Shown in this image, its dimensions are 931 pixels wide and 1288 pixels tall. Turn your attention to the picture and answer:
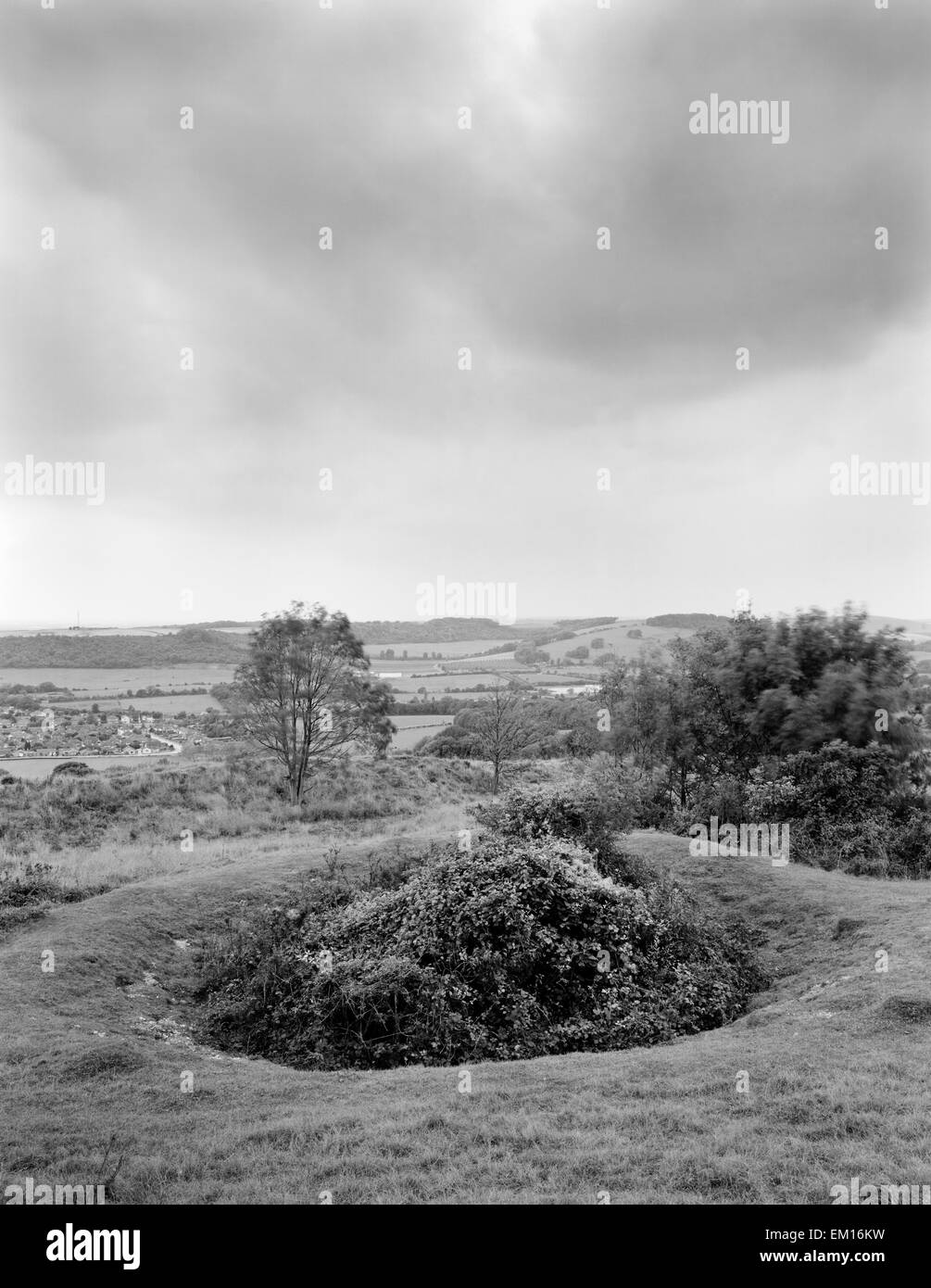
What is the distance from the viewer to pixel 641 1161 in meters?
4.14

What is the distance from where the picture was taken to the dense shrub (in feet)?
23.1

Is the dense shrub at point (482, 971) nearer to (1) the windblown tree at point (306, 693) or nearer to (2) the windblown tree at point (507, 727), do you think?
(1) the windblown tree at point (306, 693)

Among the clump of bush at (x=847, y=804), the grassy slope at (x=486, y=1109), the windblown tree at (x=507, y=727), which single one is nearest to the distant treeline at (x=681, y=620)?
the windblown tree at (x=507, y=727)

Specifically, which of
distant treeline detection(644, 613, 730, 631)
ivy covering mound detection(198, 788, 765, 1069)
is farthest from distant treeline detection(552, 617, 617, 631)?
ivy covering mound detection(198, 788, 765, 1069)

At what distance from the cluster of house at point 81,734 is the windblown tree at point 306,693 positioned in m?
7.25

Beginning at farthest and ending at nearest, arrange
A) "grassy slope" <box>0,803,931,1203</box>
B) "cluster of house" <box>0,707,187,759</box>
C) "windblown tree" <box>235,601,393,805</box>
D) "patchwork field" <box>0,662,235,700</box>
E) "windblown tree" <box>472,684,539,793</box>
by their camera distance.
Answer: "patchwork field" <box>0,662,235,700</box> → "windblown tree" <box>472,684,539,793</box> → "cluster of house" <box>0,707,187,759</box> → "windblown tree" <box>235,601,393,805</box> → "grassy slope" <box>0,803,931,1203</box>

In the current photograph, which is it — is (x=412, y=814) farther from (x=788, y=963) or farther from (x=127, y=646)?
(x=127, y=646)

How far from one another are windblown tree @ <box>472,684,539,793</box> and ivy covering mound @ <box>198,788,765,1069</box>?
23016 millimetres

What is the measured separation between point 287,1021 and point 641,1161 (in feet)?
13.9

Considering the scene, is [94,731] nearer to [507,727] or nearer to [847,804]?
[507,727]

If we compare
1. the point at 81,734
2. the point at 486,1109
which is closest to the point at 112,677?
the point at 81,734

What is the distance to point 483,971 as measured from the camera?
7.66m

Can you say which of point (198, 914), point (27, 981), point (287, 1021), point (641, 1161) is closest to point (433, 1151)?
point (641, 1161)

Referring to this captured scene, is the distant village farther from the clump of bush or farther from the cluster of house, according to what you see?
the clump of bush
